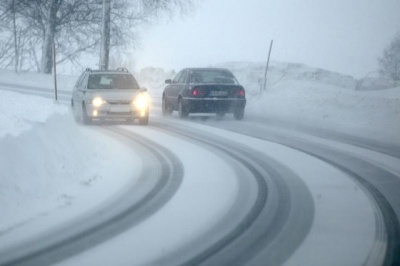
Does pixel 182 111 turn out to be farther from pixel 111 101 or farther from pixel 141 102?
pixel 111 101

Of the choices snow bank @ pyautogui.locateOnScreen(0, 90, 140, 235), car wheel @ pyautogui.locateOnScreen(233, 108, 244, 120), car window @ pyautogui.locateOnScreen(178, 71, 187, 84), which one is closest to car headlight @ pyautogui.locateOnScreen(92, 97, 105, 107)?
car window @ pyautogui.locateOnScreen(178, 71, 187, 84)

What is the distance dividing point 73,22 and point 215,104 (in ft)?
72.8

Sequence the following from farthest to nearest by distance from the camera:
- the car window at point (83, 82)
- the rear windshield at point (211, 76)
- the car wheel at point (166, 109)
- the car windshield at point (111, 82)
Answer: the car wheel at point (166, 109)
the rear windshield at point (211, 76)
the car window at point (83, 82)
the car windshield at point (111, 82)

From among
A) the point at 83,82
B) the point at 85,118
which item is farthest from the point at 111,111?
the point at 83,82

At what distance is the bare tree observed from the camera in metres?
59.6


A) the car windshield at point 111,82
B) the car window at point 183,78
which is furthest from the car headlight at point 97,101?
the car window at point 183,78

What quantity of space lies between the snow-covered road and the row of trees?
23487 mm

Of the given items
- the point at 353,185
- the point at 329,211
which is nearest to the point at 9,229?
the point at 329,211

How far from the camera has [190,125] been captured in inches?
697

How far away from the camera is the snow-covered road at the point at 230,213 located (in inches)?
214

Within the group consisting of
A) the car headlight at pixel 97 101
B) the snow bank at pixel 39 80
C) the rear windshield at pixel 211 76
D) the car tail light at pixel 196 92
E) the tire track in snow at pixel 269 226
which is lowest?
the snow bank at pixel 39 80

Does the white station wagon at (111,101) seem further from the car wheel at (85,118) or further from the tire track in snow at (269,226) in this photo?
the tire track in snow at (269,226)

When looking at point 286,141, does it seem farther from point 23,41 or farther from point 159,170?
point 23,41

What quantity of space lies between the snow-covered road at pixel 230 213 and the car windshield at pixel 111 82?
5.96 metres
